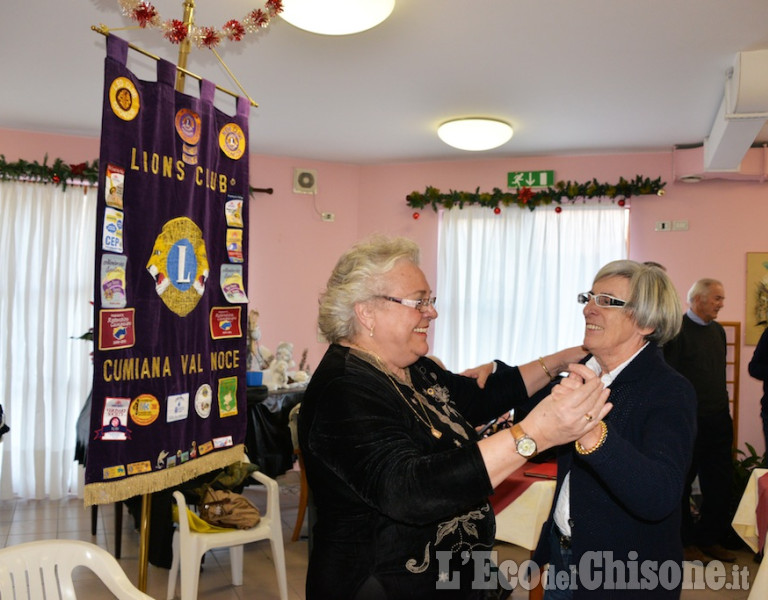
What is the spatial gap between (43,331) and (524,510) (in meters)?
4.45

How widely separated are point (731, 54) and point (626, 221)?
96.8 inches

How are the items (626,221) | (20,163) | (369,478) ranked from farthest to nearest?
1. (626,221)
2. (20,163)
3. (369,478)

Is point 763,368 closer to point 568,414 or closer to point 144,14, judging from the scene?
point 568,414

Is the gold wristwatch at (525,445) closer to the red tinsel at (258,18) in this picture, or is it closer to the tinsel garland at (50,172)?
the red tinsel at (258,18)

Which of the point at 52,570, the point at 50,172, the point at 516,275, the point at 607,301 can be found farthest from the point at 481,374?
the point at 50,172

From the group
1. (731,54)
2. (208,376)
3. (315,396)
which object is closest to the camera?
(315,396)

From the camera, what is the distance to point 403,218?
6.98 meters

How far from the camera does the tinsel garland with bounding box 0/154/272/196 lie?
5664 mm

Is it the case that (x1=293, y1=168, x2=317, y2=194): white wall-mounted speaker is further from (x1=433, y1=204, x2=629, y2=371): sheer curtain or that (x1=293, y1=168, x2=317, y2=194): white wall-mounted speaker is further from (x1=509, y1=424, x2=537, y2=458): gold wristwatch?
(x1=509, y1=424, x2=537, y2=458): gold wristwatch

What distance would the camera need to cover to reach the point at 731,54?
3928 millimetres

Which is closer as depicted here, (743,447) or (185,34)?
(185,34)

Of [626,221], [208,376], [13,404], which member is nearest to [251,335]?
[13,404]

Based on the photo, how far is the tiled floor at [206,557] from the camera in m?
3.87

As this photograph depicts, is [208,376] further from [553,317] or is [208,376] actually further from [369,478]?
[553,317]
